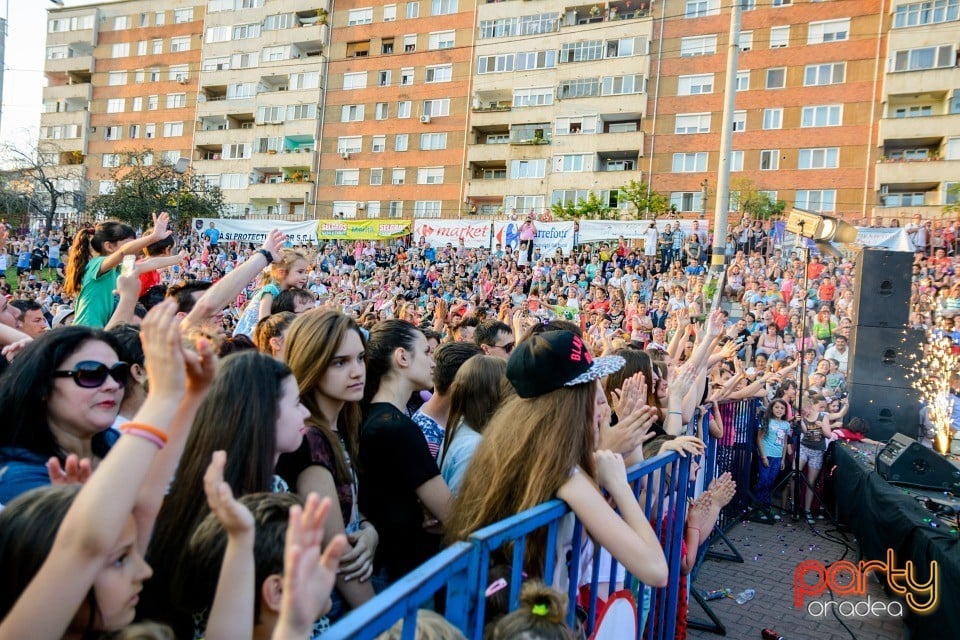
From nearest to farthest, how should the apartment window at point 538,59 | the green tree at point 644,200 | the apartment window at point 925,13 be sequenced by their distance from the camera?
the apartment window at point 925,13
the green tree at point 644,200
the apartment window at point 538,59

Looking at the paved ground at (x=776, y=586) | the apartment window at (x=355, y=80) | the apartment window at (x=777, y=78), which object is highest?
the apartment window at (x=355, y=80)

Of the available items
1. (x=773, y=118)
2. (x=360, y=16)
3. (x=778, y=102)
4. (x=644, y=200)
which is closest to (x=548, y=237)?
(x=644, y=200)

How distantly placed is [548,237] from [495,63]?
25.0 metres

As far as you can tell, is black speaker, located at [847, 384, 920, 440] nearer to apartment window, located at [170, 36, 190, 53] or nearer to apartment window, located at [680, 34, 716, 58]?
apartment window, located at [680, 34, 716, 58]

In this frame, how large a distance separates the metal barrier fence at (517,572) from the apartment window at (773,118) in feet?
128

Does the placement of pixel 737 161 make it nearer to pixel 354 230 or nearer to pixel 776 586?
pixel 354 230

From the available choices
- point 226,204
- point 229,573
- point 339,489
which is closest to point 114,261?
point 339,489

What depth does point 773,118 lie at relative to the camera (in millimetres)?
37531

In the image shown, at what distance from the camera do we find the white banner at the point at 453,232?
83.9 ft

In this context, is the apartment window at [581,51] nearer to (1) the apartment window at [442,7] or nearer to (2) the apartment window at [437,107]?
(2) the apartment window at [437,107]

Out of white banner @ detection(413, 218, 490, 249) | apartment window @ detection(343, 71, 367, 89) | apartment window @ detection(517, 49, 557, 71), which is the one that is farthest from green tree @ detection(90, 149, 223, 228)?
apartment window @ detection(517, 49, 557, 71)

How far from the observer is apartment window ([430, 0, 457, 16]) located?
1818 inches

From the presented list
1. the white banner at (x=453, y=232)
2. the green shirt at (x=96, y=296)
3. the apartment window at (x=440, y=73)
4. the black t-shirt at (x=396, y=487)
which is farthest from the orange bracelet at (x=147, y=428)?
the apartment window at (x=440, y=73)

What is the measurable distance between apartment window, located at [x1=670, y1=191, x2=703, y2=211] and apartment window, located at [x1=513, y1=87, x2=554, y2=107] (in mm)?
10020
